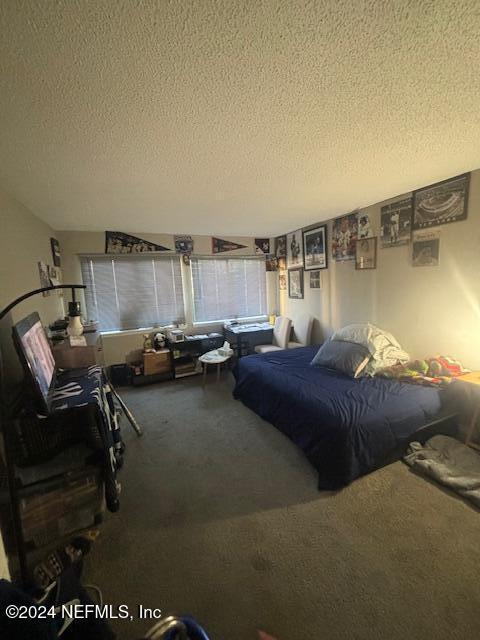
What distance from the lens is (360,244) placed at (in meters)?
3.17

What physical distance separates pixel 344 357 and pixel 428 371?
744 mm

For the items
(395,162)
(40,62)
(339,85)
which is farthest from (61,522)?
(395,162)

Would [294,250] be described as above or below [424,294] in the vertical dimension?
above

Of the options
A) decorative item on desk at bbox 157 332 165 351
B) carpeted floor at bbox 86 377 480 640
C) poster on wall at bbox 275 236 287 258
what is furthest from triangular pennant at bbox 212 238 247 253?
carpeted floor at bbox 86 377 480 640

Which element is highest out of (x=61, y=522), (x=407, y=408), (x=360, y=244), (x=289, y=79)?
(x=289, y=79)

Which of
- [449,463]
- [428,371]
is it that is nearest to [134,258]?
[428,371]

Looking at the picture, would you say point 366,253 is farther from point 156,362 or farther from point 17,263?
point 17,263

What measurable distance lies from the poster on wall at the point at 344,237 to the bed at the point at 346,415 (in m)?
1.64

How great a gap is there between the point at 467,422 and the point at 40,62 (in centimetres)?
348

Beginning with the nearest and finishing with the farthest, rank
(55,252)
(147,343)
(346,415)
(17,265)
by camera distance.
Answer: (346,415)
(17,265)
(55,252)
(147,343)

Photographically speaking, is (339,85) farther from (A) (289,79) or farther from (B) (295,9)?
(B) (295,9)

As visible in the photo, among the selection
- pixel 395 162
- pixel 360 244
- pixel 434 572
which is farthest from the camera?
pixel 360 244

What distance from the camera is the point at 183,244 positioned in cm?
413

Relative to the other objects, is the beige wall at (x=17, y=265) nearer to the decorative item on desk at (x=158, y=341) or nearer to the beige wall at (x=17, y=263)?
the beige wall at (x=17, y=263)
